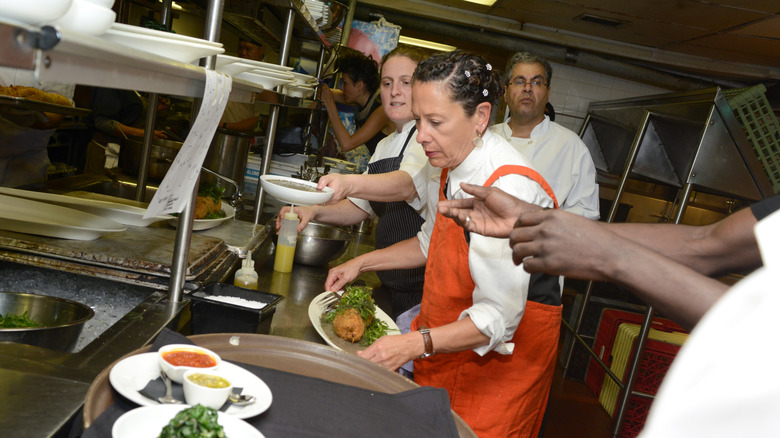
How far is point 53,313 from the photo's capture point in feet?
4.28

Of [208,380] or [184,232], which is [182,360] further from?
[184,232]

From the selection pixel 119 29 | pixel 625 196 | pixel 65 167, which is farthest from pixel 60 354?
pixel 625 196

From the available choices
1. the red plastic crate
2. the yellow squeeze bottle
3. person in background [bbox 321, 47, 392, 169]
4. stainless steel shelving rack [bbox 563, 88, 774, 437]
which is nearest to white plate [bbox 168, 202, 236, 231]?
the yellow squeeze bottle

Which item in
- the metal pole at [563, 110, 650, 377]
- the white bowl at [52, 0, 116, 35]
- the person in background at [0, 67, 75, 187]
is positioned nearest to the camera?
the white bowl at [52, 0, 116, 35]

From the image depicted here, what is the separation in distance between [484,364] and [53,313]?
131cm

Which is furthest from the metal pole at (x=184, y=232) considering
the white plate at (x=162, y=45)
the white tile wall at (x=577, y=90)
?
the white tile wall at (x=577, y=90)

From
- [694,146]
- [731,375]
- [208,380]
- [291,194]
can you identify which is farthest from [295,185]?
[694,146]

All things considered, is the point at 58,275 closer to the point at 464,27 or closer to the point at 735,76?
the point at 464,27

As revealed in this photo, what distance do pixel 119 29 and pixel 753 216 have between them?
3.92ft

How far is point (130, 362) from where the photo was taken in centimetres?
105

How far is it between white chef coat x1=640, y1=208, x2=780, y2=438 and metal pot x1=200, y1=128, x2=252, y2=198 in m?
3.28

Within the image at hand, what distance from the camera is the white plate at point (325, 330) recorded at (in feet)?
6.17

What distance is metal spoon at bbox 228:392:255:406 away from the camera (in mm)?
1002

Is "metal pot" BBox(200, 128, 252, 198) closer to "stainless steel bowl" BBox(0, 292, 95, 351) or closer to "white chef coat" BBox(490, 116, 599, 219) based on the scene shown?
"white chef coat" BBox(490, 116, 599, 219)
